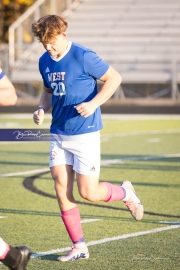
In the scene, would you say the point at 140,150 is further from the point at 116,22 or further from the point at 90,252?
Result: the point at 116,22

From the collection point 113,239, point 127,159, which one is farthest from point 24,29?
point 113,239

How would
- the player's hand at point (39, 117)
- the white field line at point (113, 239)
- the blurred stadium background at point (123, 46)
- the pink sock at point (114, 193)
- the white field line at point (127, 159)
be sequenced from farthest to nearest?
the blurred stadium background at point (123, 46) → the white field line at point (127, 159) → the pink sock at point (114, 193) → the white field line at point (113, 239) → the player's hand at point (39, 117)

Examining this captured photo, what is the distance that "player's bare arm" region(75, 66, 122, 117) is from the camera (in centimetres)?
586

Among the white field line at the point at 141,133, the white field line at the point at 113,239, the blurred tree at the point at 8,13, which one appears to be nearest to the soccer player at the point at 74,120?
the white field line at the point at 113,239

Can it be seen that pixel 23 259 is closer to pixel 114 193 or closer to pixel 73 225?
pixel 73 225

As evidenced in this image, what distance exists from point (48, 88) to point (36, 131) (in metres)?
0.40

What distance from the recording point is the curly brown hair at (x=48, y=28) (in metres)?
5.78

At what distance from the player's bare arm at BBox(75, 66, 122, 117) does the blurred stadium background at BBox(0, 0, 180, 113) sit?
1779cm

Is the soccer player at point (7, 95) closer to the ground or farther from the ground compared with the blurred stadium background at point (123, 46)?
farther from the ground

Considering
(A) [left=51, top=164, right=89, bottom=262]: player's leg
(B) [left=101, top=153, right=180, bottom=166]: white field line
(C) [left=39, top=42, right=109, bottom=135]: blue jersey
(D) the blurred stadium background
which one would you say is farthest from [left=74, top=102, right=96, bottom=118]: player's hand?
(D) the blurred stadium background

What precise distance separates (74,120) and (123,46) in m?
22.6

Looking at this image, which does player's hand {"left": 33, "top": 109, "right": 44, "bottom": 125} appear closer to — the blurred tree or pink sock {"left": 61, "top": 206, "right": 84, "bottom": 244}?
pink sock {"left": 61, "top": 206, "right": 84, "bottom": 244}

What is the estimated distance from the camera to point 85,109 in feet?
19.2

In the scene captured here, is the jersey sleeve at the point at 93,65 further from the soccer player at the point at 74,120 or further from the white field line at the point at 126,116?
the white field line at the point at 126,116
